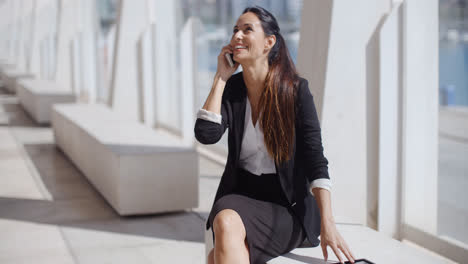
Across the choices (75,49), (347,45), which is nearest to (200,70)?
(347,45)

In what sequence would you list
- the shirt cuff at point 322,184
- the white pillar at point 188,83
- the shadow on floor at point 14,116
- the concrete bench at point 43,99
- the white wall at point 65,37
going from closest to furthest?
the shirt cuff at point 322,184, the white pillar at point 188,83, the concrete bench at point 43,99, the shadow on floor at point 14,116, the white wall at point 65,37

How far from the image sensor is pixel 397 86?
4.44 metres

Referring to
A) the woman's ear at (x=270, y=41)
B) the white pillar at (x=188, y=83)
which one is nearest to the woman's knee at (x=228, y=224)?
the woman's ear at (x=270, y=41)

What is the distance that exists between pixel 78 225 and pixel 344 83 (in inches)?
105

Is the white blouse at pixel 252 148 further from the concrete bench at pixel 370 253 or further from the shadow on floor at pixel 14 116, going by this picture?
the shadow on floor at pixel 14 116

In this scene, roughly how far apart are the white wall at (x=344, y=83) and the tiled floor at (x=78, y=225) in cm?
120

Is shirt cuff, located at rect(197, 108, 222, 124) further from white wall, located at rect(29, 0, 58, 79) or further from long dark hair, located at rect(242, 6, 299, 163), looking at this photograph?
white wall, located at rect(29, 0, 58, 79)

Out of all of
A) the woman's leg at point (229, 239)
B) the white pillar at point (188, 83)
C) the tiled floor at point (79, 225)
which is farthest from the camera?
the white pillar at point (188, 83)

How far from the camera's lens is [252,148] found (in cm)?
296

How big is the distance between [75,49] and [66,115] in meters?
9.05

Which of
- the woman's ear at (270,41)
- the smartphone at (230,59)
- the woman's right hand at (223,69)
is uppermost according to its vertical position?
the woman's ear at (270,41)

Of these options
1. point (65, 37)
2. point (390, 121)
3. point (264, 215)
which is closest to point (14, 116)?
point (65, 37)

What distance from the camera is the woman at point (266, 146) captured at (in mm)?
2814

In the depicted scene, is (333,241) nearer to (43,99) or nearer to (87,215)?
(87,215)
